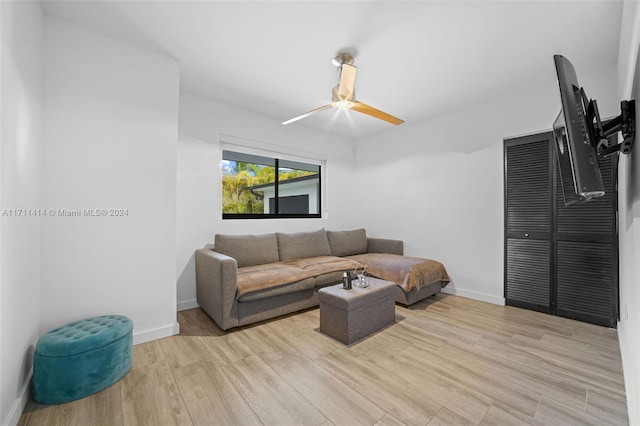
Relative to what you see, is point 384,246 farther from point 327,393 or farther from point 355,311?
point 327,393

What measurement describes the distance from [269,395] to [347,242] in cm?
304

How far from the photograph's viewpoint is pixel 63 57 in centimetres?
209

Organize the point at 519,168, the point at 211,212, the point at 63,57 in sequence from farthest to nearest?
the point at 211,212
the point at 519,168
the point at 63,57

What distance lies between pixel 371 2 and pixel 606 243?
3173 millimetres

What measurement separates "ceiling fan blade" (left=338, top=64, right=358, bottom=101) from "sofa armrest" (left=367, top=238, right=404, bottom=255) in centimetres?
268

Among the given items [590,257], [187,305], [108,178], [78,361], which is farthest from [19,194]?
[590,257]

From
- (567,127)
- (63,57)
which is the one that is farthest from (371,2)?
(63,57)

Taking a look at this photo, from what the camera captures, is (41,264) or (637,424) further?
(41,264)

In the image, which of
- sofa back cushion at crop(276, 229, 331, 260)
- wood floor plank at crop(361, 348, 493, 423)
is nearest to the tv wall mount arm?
wood floor plank at crop(361, 348, 493, 423)

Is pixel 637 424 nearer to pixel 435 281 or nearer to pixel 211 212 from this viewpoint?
pixel 435 281

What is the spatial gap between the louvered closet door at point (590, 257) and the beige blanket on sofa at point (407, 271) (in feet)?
4.11

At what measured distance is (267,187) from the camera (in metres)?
4.18

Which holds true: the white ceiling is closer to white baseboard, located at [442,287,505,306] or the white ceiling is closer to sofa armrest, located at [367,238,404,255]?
sofa armrest, located at [367,238,404,255]

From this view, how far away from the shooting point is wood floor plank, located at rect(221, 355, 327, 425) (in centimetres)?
149
